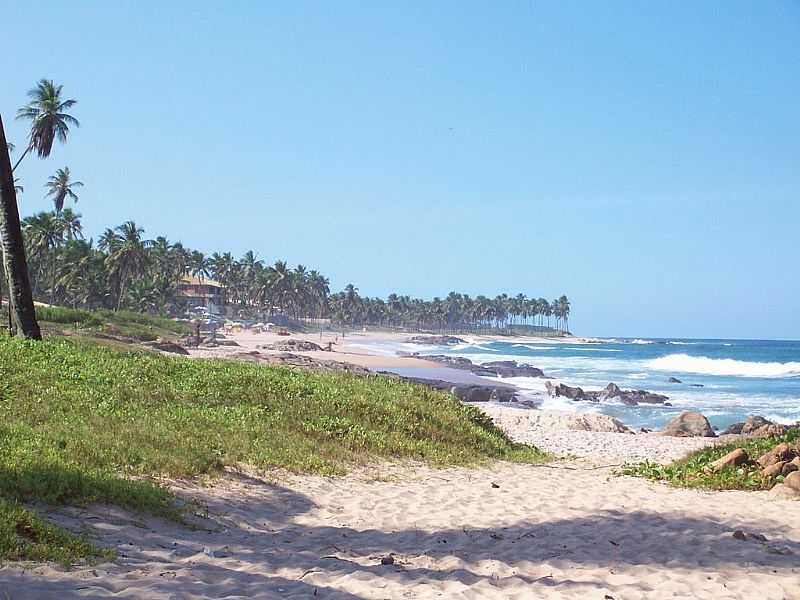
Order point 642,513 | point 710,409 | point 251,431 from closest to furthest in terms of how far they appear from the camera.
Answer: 1. point 642,513
2. point 251,431
3. point 710,409

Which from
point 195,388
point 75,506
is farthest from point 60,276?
point 75,506

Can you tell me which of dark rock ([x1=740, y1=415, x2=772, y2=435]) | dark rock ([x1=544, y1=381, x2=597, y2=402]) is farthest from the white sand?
dark rock ([x1=544, y1=381, x2=597, y2=402])

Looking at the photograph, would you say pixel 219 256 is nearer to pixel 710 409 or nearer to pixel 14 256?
pixel 710 409

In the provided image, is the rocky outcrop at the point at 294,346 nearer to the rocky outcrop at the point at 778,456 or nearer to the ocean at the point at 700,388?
the ocean at the point at 700,388

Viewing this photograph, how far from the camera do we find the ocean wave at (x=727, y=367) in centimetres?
6822

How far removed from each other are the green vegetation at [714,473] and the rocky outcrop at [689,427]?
36.7ft

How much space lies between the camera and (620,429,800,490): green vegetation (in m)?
11.0

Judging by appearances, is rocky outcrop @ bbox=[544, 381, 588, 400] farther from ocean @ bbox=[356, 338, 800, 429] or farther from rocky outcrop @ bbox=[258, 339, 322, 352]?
rocky outcrop @ bbox=[258, 339, 322, 352]

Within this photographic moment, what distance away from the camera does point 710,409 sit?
123 ft

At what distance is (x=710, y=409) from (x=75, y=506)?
35840 mm

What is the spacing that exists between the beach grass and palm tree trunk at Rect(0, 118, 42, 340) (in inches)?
52.9

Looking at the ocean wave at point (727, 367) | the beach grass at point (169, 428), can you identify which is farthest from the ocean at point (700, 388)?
the beach grass at point (169, 428)

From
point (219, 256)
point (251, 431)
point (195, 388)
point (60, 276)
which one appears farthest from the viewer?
point (219, 256)

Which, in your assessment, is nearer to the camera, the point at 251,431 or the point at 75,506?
the point at 75,506
